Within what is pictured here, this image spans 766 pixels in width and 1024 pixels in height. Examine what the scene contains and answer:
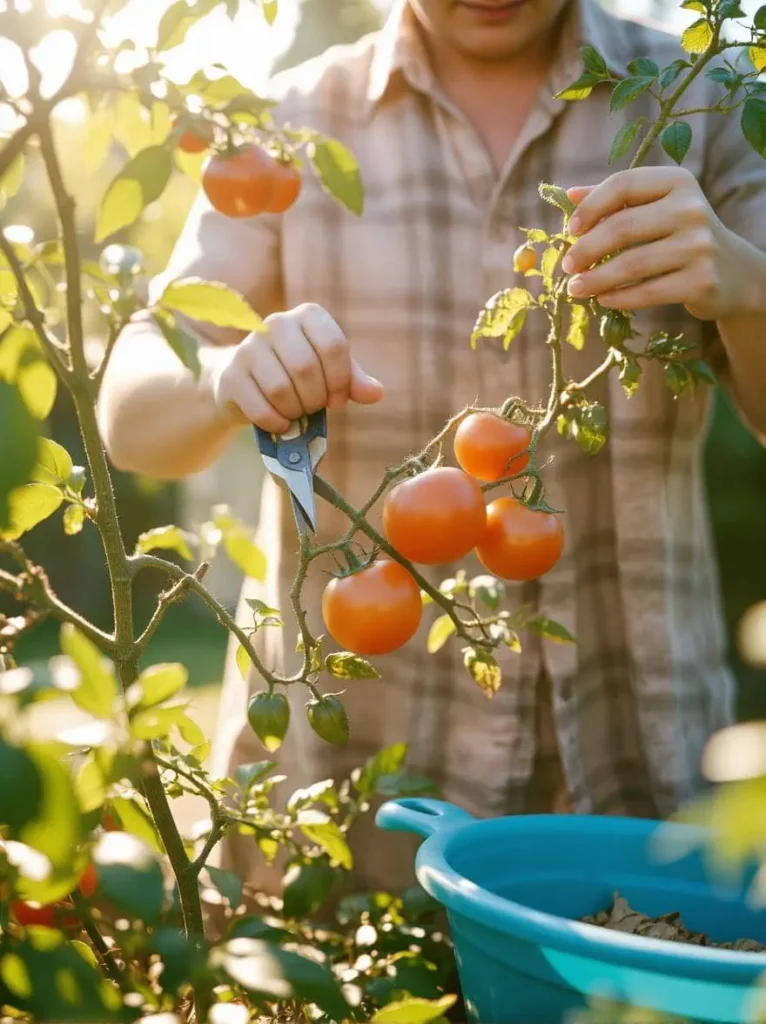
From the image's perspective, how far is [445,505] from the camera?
636mm

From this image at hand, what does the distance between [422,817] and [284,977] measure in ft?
1.18

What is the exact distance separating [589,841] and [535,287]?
758mm

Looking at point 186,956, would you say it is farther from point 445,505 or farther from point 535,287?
point 535,287

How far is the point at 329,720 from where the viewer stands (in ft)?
1.99

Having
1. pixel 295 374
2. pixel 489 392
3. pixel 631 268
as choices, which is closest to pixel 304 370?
pixel 295 374

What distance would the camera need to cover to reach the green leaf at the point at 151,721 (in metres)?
0.43

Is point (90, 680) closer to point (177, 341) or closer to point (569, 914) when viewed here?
point (177, 341)

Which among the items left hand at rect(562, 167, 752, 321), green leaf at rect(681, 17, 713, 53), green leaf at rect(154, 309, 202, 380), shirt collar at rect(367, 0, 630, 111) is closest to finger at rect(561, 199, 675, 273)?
left hand at rect(562, 167, 752, 321)

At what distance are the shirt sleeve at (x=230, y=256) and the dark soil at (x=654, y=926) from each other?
0.77 m

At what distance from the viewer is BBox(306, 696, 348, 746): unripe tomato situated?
1.99 feet

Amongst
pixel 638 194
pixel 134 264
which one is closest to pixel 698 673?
pixel 638 194

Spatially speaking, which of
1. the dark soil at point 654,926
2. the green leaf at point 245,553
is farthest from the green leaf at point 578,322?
the dark soil at point 654,926

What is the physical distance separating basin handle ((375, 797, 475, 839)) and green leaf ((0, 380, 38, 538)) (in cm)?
44

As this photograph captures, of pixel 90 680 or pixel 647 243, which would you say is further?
pixel 647 243
